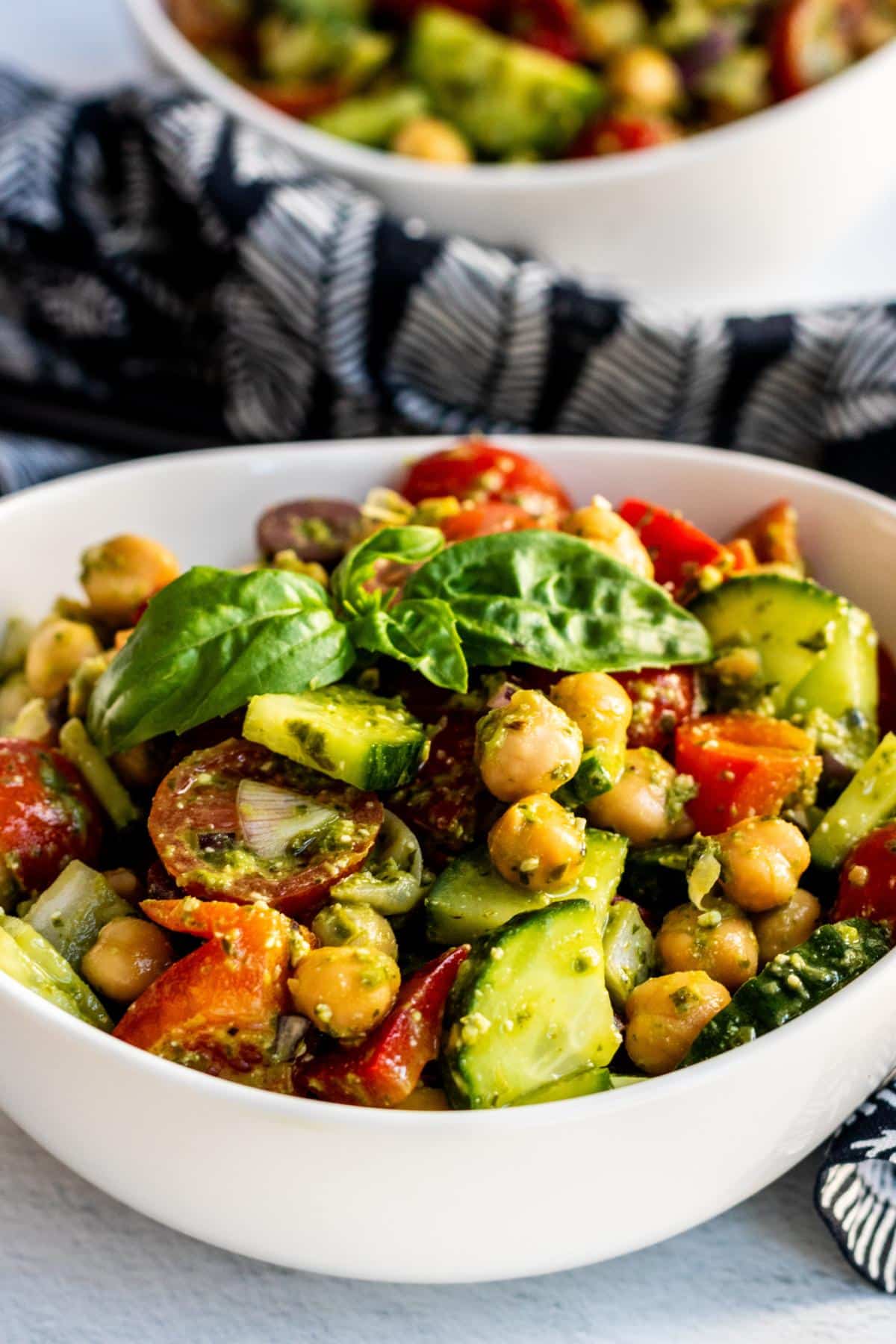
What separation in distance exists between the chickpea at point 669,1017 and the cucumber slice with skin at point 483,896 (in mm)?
133

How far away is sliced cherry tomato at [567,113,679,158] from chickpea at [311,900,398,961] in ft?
8.28

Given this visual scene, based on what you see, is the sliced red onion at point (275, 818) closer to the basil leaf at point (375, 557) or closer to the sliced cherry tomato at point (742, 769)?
the basil leaf at point (375, 557)

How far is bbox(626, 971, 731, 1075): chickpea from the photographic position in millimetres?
1686

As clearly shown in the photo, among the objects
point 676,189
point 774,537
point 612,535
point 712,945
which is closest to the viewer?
point 712,945

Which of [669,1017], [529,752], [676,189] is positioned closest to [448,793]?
[529,752]

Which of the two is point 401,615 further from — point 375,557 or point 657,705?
point 657,705

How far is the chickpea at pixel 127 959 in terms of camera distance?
5.77ft

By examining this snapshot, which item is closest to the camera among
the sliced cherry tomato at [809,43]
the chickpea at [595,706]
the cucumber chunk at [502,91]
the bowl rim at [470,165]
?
the chickpea at [595,706]

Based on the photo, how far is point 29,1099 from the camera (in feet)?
5.53

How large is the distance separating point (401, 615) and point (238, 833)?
1.18 feet

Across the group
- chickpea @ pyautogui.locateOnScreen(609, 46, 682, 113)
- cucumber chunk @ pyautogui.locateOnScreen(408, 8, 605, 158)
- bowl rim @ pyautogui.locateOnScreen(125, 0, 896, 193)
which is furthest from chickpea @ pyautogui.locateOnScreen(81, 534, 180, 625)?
chickpea @ pyautogui.locateOnScreen(609, 46, 682, 113)

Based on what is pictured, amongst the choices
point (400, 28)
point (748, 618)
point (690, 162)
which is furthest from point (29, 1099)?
point (400, 28)

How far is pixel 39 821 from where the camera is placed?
1.97 metres

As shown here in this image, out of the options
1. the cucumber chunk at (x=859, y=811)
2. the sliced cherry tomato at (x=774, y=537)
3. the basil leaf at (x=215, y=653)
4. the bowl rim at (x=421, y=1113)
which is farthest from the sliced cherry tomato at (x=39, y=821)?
the sliced cherry tomato at (x=774, y=537)
